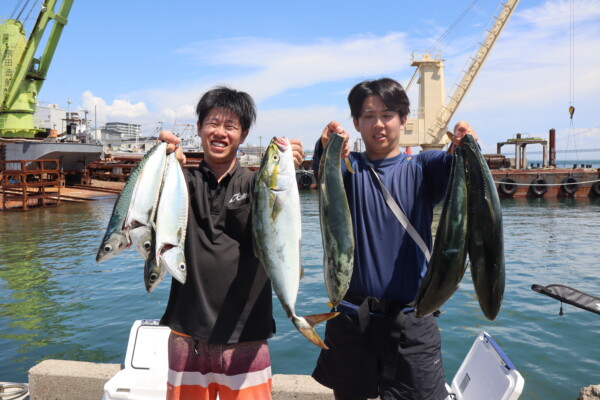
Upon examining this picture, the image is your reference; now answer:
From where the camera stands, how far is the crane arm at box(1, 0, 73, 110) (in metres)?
30.1

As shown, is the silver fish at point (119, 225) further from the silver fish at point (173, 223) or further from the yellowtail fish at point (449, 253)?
the yellowtail fish at point (449, 253)

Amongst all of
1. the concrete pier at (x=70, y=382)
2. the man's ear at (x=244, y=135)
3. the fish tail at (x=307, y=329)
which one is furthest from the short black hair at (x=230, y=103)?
the concrete pier at (x=70, y=382)

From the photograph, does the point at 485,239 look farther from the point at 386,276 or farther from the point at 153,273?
the point at 153,273

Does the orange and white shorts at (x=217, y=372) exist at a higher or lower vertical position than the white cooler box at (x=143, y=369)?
higher

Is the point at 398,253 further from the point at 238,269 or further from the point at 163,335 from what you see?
the point at 163,335

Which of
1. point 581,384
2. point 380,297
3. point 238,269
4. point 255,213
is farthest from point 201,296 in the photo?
point 581,384

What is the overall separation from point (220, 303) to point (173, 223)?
1.97 feet

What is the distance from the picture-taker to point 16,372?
19.9 feet

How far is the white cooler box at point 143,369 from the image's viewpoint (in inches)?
150

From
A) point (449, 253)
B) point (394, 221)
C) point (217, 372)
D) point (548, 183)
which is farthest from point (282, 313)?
point (548, 183)

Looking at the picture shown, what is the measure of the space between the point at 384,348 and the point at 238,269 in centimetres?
109

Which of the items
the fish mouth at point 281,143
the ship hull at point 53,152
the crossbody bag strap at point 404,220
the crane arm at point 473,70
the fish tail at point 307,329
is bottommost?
the fish tail at point 307,329

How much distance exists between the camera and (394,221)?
9.41 feet

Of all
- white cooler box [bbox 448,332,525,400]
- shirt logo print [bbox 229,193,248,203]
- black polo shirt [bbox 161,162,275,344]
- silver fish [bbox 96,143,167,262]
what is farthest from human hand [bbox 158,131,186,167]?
white cooler box [bbox 448,332,525,400]
